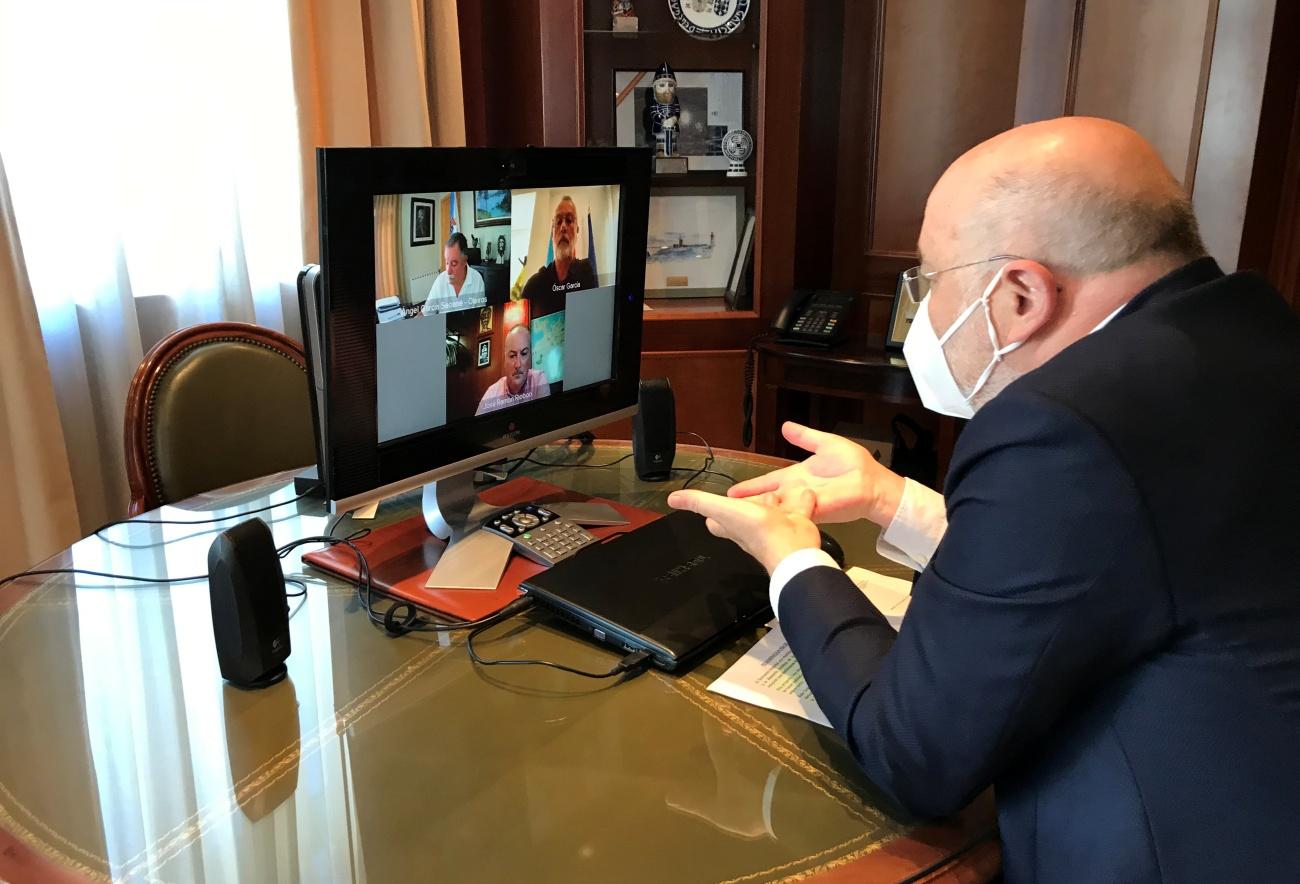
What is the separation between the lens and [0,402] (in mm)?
2039

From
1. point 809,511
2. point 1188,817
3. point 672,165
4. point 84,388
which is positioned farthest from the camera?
point 672,165

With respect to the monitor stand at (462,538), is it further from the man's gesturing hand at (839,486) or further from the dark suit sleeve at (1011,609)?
the dark suit sleeve at (1011,609)

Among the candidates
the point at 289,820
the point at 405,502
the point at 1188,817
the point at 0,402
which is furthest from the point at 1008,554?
the point at 0,402

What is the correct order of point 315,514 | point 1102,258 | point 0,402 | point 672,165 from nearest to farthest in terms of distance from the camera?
point 1102,258 < point 315,514 < point 0,402 < point 672,165

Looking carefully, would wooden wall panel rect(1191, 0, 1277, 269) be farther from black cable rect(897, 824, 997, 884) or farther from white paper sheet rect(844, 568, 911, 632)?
black cable rect(897, 824, 997, 884)

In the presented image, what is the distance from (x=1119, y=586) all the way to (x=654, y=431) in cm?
102

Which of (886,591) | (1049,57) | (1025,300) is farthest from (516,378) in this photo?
(1049,57)

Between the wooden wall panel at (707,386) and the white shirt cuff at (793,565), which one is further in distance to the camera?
the wooden wall panel at (707,386)

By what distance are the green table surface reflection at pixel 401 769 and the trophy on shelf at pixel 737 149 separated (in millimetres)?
1767

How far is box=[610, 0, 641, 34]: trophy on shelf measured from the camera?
8.70 feet

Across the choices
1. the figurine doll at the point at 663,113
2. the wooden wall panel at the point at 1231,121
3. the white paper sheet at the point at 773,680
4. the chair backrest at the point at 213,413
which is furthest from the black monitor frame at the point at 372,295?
the wooden wall panel at the point at 1231,121

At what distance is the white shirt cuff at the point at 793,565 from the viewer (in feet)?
3.49

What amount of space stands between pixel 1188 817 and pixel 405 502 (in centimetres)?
121

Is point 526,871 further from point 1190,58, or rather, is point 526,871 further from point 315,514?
point 1190,58
